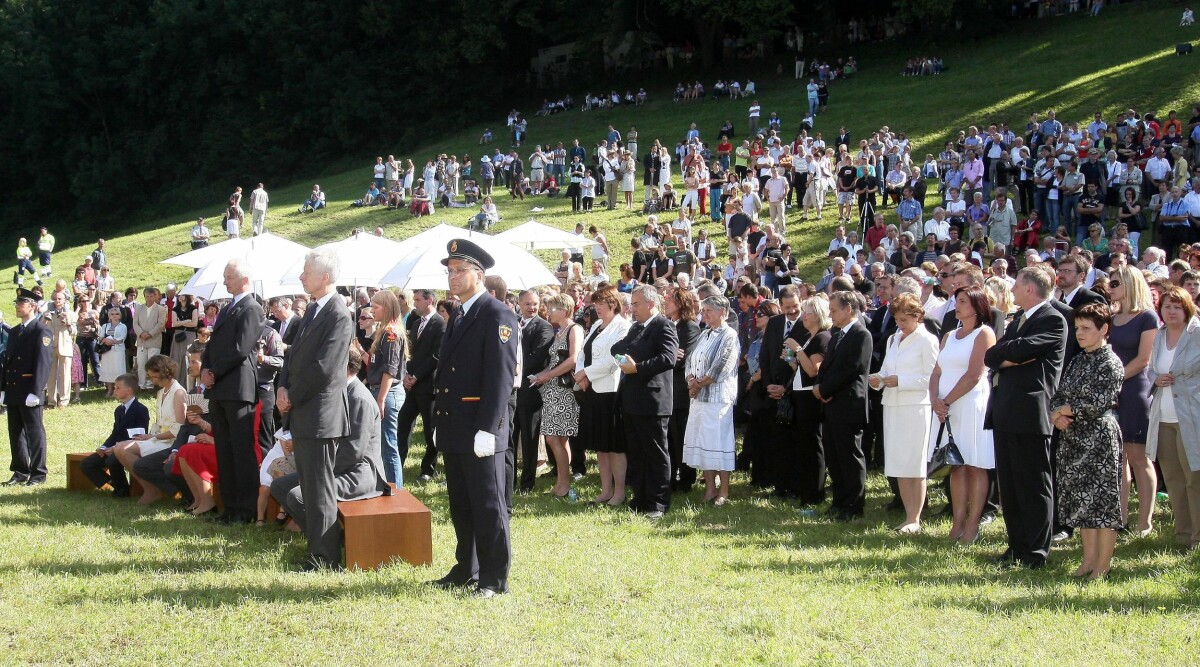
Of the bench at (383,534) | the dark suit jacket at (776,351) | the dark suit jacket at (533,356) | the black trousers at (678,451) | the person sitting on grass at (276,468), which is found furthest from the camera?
the black trousers at (678,451)

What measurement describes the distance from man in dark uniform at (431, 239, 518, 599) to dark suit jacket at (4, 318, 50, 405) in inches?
237

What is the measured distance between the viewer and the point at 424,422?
10484mm

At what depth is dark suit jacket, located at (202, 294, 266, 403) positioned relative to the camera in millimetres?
8094

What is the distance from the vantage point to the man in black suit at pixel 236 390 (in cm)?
811

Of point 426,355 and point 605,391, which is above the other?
point 426,355

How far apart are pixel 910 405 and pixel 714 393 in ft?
5.48

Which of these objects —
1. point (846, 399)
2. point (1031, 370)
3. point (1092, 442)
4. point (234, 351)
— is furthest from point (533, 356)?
Answer: point (1092, 442)

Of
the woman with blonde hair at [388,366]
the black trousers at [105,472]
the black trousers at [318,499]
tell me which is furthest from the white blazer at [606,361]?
the black trousers at [105,472]

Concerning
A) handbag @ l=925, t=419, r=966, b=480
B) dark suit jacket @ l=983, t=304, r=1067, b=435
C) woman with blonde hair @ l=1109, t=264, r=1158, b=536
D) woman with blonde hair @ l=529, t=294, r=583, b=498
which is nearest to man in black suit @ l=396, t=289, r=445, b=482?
woman with blonde hair @ l=529, t=294, r=583, b=498

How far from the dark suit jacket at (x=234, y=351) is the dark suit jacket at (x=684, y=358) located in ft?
11.4

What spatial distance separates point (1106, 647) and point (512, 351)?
330 cm

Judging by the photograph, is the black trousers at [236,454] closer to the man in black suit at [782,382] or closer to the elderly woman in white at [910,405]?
the man in black suit at [782,382]

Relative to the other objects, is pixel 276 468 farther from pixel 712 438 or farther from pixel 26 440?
pixel 26 440

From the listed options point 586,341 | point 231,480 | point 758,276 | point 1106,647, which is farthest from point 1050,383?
point 758,276
